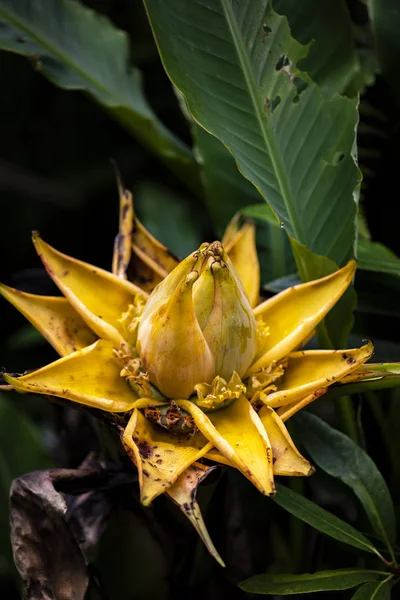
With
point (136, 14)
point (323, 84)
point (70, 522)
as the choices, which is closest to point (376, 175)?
point (323, 84)

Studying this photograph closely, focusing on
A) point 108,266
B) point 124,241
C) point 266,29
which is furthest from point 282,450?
point 108,266

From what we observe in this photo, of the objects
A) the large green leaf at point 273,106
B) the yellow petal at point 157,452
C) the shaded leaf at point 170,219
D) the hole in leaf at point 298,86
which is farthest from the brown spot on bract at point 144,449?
the shaded leaf at point 170,219

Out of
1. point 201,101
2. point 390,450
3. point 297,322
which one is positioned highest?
point 201,101

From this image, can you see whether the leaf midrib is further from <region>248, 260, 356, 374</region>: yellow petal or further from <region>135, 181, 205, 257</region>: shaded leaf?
<region>135, 181, 205, 257</region>: shaded leaf

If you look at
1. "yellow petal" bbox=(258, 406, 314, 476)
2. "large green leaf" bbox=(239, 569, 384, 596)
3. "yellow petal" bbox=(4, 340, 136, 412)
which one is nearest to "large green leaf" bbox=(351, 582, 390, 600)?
"large green leaf" bbox=(239, 569, 384, 596)

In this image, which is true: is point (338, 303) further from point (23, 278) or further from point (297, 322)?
point (23, 278)

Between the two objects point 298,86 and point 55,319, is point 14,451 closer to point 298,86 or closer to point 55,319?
point 55,319
